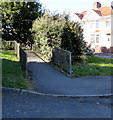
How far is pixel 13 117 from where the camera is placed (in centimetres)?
444

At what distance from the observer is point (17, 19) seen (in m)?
23.7

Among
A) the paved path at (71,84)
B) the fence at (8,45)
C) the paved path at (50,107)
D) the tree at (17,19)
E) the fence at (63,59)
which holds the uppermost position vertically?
the tree at (17,19)

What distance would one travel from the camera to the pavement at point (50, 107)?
4.67 metres

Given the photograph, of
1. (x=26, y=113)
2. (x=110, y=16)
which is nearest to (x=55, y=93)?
(x=26, y=113)

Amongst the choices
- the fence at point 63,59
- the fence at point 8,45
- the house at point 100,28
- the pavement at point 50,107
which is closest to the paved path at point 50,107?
the pavement at point 50,107

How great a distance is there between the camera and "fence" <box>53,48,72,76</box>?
32.7ft

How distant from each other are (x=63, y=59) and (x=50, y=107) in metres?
5.98

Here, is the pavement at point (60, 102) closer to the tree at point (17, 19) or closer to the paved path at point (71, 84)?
the paved path at point (71, 84)

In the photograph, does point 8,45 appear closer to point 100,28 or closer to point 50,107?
point 100,28

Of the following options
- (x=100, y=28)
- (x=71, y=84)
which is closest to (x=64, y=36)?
(x=71, y=84)

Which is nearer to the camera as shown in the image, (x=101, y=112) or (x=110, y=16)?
(x=101, y=112)

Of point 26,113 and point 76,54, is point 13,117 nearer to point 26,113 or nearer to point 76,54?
point 26,113

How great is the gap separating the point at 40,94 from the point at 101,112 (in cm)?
232

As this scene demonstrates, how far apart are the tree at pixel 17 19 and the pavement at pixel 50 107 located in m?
17.6
